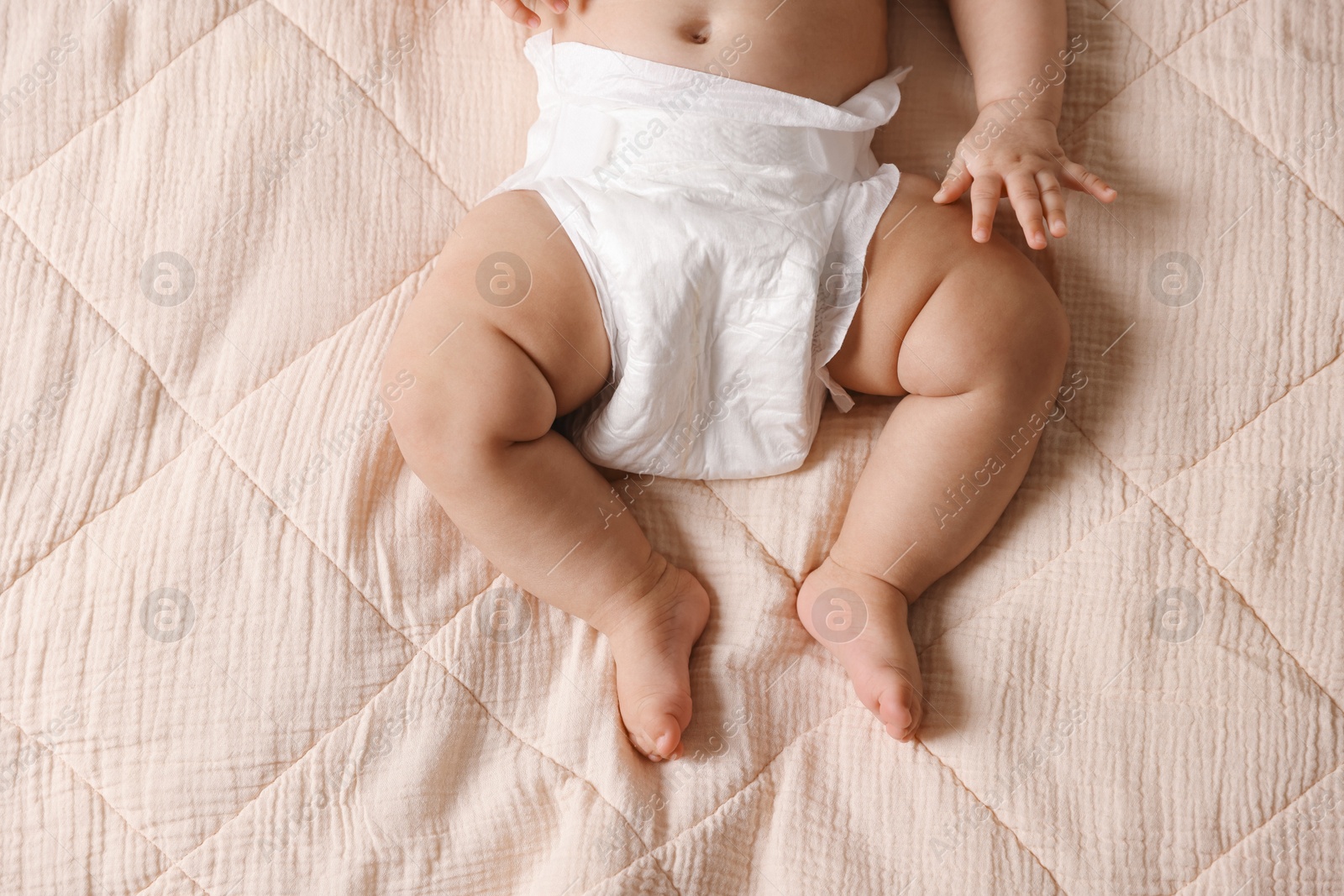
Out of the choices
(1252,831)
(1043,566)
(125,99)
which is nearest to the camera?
(1252,831)

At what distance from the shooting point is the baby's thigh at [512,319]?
858 mm

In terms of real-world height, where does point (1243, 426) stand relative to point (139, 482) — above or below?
below

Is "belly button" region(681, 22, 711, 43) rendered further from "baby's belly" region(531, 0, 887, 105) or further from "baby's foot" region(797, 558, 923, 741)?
"baby's foot" region(797, 558, 923, 741)

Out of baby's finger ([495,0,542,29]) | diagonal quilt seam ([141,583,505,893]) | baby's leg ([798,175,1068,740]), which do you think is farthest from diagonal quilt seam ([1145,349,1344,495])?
baby's finger ([495,0,542,29])

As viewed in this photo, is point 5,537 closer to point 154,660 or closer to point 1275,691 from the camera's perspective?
point 154,660

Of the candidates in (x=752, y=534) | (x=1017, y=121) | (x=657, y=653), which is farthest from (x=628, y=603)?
(x=1017, y=121)

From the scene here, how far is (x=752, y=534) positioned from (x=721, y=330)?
22cm

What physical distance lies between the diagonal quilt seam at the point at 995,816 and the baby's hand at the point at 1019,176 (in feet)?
1.59

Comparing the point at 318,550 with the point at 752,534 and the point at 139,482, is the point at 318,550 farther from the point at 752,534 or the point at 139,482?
the point at 752,534

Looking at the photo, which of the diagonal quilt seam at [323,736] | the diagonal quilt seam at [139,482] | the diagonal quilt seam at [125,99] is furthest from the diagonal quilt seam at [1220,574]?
the diagonal quilt seam at [125,99]

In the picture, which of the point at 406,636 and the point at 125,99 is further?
the point at 125,99

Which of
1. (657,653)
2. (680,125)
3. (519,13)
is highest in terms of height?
(519,13)

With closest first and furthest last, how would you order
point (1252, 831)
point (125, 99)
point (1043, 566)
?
point (1252, 831)
point (1043, 566)
point (125, 99)

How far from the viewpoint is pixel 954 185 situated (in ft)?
3.06
